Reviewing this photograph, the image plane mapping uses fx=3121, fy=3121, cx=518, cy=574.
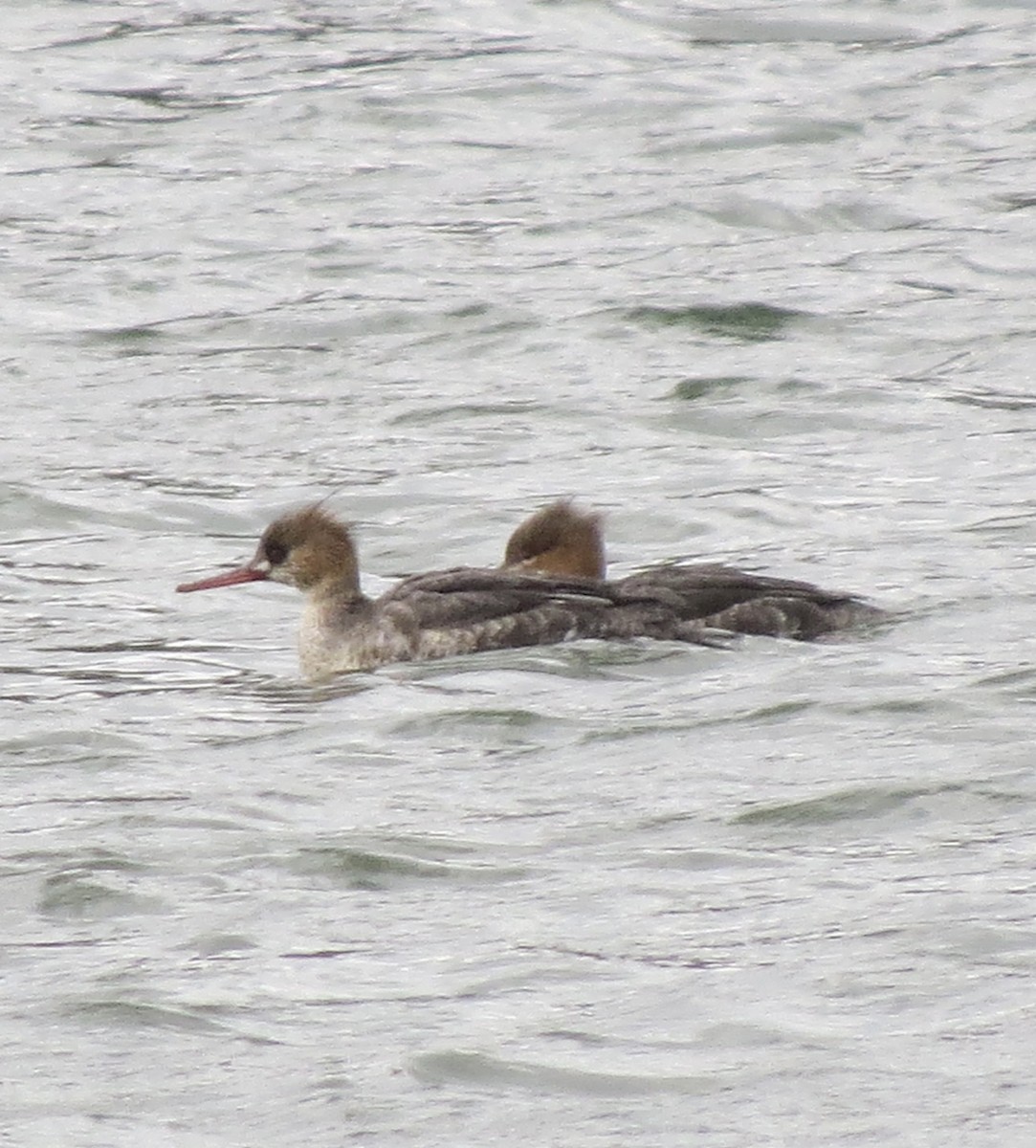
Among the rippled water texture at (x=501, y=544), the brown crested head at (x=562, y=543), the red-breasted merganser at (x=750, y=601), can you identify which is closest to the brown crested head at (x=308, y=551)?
the rippled water texture at (x=501, y=544)

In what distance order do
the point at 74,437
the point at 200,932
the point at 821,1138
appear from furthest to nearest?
the point at 74,437 < the point at 200,932 < the point at 821,1138

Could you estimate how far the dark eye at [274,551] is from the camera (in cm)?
1093

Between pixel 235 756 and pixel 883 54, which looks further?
pixel 883 54

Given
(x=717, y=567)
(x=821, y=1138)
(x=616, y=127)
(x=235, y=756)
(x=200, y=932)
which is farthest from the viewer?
(x=616, y=127)

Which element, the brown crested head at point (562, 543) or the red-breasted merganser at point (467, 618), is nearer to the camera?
the red-breasted merganser at point (467, 618)

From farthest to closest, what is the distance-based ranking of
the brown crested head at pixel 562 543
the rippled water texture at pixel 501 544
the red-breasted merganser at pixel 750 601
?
the brown crested head at pixel 562 543 < the red-breasted merganser at pixel 750 601 < the rippled water texture at pixel 501 544

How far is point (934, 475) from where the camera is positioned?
1260cm

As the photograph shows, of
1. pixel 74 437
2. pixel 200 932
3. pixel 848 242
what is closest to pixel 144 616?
pixel 74 437

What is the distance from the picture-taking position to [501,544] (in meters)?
12.2

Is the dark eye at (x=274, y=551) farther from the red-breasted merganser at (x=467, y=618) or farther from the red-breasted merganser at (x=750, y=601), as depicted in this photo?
the red-breasted merganser at (x=750, y=601)

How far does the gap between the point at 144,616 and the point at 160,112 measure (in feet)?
27.7

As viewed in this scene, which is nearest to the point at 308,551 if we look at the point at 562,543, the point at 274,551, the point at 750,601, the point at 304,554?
the point at 304,554

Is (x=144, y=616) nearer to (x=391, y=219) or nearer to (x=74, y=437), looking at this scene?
(x=74, y=437)

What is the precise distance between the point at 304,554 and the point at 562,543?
92cm
